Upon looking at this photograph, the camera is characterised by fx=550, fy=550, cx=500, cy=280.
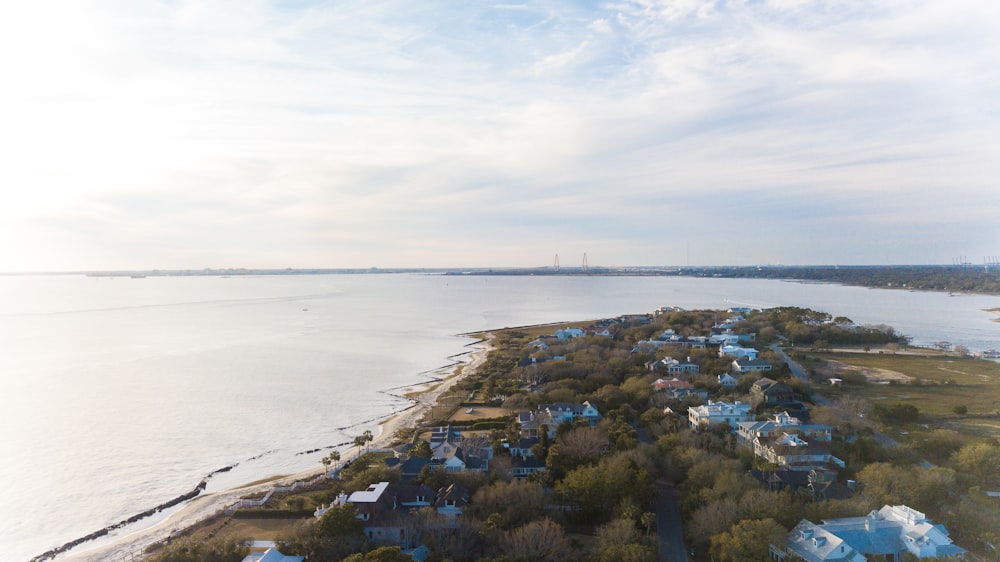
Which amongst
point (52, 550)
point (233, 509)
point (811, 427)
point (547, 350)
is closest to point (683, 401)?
point (811, 427)

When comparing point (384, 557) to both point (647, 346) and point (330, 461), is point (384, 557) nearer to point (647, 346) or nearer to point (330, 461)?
point (330, 461)

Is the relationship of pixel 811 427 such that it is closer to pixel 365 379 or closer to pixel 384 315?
pixel 365 379

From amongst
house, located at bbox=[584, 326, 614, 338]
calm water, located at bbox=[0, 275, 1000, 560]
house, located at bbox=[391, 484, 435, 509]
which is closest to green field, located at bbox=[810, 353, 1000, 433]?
calm water, located at bbox=[0, 275, 1000, 560]

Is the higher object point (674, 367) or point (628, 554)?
point (674, 367)

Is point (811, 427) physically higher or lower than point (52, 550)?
higher

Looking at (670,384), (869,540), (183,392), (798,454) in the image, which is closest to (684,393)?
(670,384)

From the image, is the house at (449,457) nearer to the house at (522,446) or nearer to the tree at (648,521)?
the house at (522,446)
